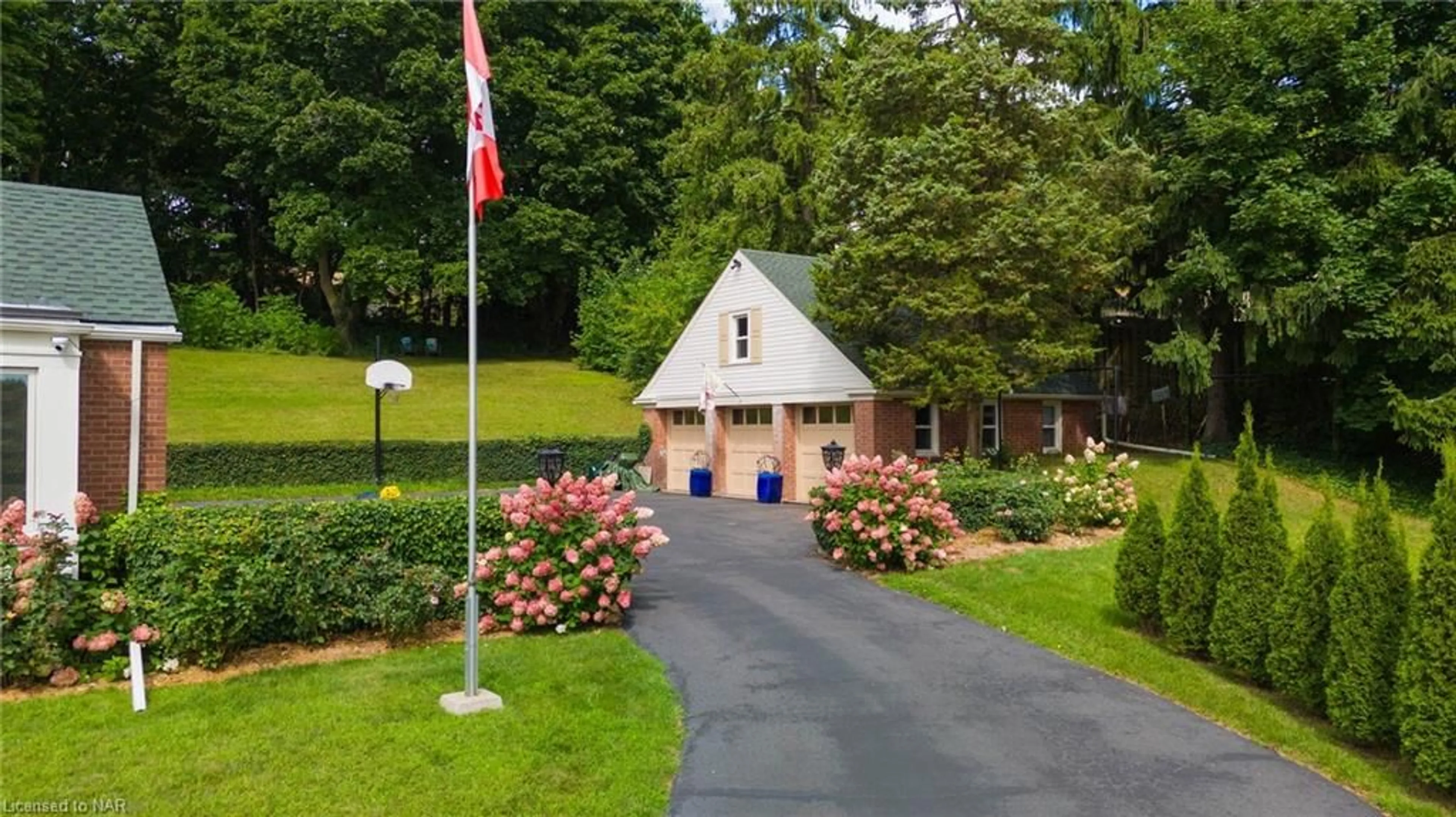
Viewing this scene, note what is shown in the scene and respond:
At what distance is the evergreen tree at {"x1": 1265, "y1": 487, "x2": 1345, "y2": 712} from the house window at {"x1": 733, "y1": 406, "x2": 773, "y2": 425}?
14444 mm

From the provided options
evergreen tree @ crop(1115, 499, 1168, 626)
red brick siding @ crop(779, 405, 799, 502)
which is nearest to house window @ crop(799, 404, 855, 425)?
red brick siding @ crop(779, 405, 799, 502)

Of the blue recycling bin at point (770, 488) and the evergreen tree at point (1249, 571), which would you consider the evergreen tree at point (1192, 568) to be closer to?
the evergreen tree at point (1249, 571)

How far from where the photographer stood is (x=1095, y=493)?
13625mm

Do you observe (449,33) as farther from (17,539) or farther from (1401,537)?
(1401,537)

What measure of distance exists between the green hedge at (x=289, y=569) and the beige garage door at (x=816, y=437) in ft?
34.7

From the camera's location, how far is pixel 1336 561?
620cm

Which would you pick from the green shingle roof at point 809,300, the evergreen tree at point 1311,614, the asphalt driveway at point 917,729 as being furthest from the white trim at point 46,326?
the green shingle roof at point 809,300

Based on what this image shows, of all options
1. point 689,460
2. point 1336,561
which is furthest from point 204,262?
point 1336,561

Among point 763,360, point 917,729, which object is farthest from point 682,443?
point 917,729

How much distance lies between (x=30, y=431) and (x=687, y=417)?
16.2m

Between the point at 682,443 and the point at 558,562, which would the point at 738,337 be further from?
the point at 558,562

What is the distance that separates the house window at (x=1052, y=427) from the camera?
70.8ft

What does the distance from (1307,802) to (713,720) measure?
3686mm

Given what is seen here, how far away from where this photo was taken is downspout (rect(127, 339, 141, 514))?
30.4 ft
